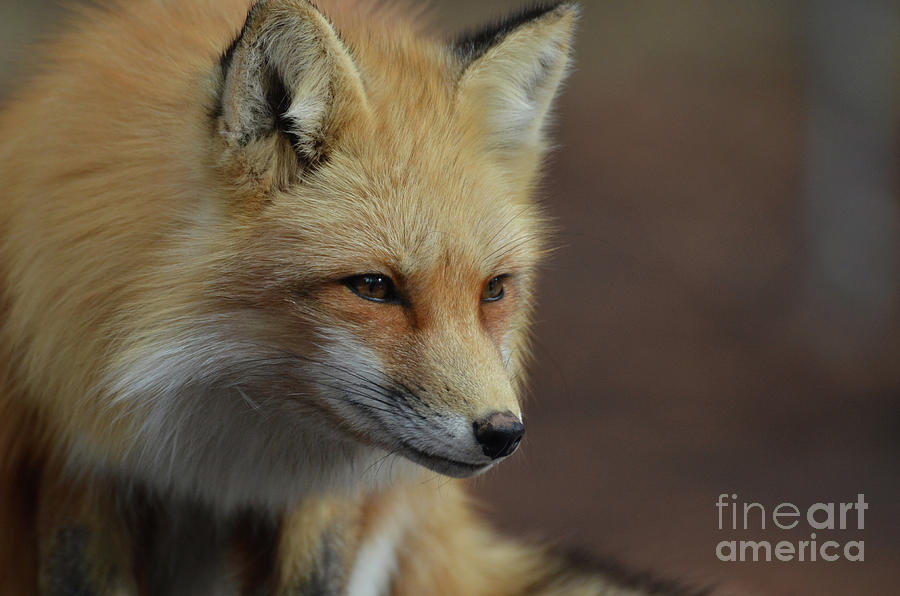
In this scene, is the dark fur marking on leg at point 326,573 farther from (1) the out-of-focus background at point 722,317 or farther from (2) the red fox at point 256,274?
(1) the out-of-focus background at point 722,317

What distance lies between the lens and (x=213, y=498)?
319cm

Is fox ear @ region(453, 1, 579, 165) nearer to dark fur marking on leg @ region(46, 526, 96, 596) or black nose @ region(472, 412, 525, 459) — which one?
black nose @ region(472, 412, 525, 459)

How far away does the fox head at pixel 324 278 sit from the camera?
2.62 meters

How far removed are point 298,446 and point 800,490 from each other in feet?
16.6

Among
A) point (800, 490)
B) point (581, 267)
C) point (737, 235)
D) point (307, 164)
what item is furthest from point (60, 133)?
point (737, 235)

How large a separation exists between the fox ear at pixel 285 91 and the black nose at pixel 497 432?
87 centimetres

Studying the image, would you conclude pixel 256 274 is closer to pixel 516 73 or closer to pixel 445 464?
pixel 445 464

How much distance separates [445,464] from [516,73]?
125 cm

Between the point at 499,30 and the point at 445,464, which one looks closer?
the point at 445,464

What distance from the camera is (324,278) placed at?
265 cm

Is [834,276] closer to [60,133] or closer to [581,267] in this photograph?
[581,267]

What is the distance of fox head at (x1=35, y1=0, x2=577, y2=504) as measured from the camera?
2.62 m

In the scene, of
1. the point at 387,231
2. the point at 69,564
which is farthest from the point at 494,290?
the point at 69,564
